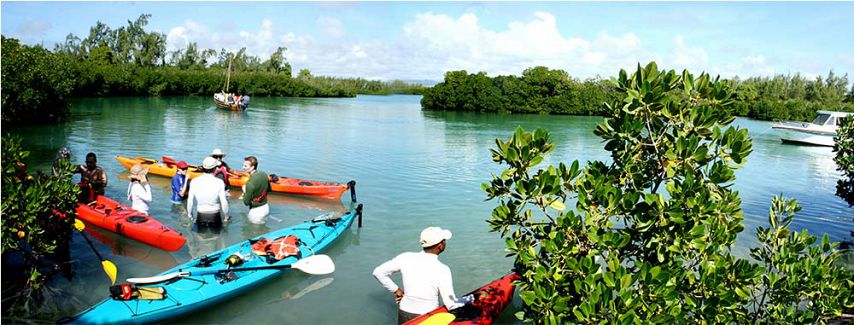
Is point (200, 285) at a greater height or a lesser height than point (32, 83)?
lesser

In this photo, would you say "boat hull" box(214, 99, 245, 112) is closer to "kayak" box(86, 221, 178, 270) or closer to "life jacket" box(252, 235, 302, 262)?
"kayak" box(86, 221, 178, 270)

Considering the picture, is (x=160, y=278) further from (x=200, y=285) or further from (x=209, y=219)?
(x=209, y=219)

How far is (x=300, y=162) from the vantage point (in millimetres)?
21547

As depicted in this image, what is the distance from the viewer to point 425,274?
5.80 metres

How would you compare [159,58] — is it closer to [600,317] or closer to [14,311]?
[14,311]

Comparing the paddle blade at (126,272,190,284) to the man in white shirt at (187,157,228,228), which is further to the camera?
the man in white shirt at (187,157,228,228)

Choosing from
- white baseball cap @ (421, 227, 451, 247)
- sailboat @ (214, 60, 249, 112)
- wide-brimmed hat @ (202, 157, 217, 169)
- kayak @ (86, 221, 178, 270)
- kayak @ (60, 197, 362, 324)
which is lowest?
kayak @ (86, 221, 178, 270)

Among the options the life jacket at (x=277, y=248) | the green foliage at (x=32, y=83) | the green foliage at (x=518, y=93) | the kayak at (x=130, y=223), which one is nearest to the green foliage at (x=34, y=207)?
the kayak at (x=130, y=223)

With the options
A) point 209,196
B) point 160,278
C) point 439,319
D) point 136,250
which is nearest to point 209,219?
point 209,196

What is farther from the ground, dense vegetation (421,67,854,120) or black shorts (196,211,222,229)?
dense vegetation (421,67,854,120)

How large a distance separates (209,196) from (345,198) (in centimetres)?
605

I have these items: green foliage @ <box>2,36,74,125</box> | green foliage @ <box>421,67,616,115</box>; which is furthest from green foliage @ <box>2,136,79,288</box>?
green foliage @ <box>421,67,616,115</box>

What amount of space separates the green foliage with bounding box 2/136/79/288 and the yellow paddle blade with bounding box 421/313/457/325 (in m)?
4.55

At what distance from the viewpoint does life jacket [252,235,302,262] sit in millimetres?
9172
